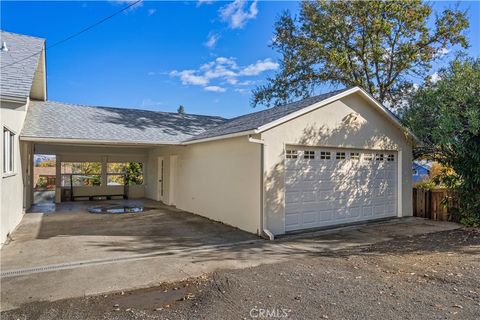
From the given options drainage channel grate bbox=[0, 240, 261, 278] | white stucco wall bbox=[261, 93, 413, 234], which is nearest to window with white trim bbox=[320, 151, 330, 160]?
white stucco wall bbox=[261, 93, 413, 234]

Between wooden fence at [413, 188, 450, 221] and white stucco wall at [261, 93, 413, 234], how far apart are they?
431 mm

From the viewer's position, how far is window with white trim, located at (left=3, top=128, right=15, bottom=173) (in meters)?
7.61

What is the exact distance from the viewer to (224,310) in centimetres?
405

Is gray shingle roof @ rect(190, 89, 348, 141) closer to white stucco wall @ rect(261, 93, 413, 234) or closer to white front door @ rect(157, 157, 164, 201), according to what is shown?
white stucco wall @ rect(261, 93, 413, 234)

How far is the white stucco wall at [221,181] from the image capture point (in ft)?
28.2

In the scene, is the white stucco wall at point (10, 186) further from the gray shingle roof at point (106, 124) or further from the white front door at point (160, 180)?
the white front door at point (160, 180)

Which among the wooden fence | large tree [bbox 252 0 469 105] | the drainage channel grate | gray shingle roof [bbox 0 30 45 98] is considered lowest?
the drainage channel grate

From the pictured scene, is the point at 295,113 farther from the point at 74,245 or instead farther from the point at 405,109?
the point at 74,245

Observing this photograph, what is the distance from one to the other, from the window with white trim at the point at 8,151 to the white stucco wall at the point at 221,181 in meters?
5.40

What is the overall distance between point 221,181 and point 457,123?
6628 mm

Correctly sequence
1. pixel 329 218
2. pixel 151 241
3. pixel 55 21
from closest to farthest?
pixel 151 241, pixel 329 218, pixel 55 21

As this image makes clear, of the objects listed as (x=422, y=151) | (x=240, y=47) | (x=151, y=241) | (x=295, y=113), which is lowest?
(x=151, y=241)

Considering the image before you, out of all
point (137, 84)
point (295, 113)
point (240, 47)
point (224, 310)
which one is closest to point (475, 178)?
point (295, 113)

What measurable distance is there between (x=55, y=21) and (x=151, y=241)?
790 cm
